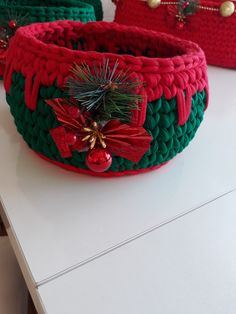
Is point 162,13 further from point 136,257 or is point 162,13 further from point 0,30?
point 136,257

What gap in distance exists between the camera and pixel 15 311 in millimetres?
412

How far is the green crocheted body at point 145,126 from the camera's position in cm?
34

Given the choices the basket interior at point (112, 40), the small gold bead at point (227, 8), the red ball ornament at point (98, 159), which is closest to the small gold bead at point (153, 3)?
the small gold bead at point (227, 8)

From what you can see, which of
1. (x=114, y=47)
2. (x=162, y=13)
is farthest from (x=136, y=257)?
(x=162, y=13)

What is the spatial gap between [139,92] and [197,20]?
1.47 ft

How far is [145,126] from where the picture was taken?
34 centimetres

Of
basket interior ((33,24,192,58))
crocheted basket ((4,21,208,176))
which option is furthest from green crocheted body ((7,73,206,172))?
basket interior ((33,24,192,58))

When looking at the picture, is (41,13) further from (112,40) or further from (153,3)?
(153,3)

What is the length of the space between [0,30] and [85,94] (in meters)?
0.31

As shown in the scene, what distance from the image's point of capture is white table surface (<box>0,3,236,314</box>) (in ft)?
0.99

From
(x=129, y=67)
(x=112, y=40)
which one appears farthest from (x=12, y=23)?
(x=129, y=67)

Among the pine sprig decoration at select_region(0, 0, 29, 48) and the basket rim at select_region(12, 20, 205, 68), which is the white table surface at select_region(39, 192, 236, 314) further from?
the pine sprig decoration at select_region(0, 0, 29, 48)

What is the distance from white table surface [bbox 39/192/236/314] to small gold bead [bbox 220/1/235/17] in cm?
48

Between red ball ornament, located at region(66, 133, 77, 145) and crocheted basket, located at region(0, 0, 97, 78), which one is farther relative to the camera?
crocheted basket, located at region(0, 0, 97, 78)
